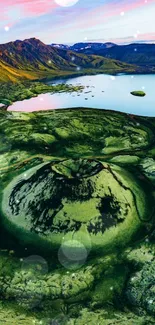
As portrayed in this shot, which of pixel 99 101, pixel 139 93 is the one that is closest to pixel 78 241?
pixel 99 101

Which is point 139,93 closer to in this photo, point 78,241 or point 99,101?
point 99,101

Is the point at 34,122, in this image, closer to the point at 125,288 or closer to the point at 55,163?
the point at 55,163

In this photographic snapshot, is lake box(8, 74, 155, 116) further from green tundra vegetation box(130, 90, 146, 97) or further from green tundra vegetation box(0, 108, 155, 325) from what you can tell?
green tundra vegetation box(0, 108, 155, 325)

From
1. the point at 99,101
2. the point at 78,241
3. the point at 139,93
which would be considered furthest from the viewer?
the point at 139,93

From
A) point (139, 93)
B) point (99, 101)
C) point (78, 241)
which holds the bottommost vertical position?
point (78, 241)

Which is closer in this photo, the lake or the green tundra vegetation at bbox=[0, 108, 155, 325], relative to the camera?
the green tundra vegetation at bbox=[0, 108, 155, 325]

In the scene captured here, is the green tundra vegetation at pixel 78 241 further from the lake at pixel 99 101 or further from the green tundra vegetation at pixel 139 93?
the green tundra vegetation at pixel 139 93

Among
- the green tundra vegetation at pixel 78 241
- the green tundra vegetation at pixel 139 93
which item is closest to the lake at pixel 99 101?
the green tundra vegetation at pixel 139 93

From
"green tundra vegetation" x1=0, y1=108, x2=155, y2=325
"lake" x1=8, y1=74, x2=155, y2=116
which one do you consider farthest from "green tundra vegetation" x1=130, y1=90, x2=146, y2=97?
"green tundra vegetation" x1=0, y1=108, x2=155, y2=325

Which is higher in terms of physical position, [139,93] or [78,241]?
[139,93]
